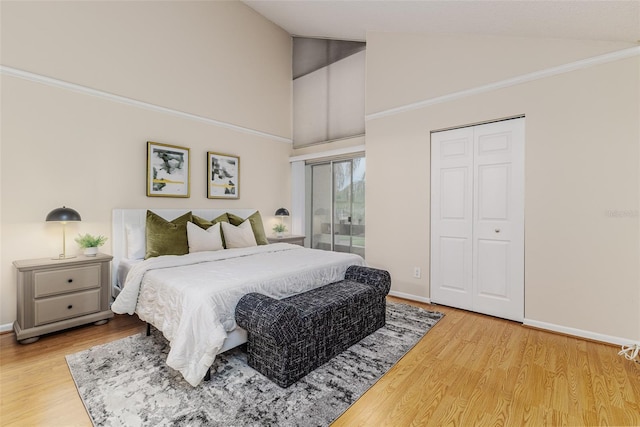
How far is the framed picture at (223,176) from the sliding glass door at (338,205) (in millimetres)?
1592

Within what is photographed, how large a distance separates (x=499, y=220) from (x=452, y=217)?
0.48 m

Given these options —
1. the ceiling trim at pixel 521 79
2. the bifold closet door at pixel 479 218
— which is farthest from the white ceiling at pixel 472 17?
the bifold closet door at pixel 479 218

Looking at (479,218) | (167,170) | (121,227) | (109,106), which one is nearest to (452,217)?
(479,218)

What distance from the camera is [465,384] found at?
1938 mm

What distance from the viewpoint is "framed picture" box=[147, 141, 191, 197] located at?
3611mm

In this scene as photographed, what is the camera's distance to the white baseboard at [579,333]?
2.47 metres

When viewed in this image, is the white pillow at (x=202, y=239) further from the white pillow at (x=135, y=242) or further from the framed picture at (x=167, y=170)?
the framed picture at (x=167, y=170)

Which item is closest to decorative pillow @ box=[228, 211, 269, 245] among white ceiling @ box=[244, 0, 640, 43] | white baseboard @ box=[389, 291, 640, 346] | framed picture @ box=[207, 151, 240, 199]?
framed picture @ box=[207, 151, 240, 199]

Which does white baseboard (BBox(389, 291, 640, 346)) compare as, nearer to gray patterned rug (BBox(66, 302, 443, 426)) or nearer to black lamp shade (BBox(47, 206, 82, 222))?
gray patterned rug (BBox(66, 302, 443, 426))

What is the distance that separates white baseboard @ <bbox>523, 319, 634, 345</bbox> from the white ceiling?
245cm

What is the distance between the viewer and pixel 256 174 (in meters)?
4.87

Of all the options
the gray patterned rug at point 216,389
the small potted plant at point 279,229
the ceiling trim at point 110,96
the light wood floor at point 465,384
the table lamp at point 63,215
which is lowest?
the light wood floor at point 465,384

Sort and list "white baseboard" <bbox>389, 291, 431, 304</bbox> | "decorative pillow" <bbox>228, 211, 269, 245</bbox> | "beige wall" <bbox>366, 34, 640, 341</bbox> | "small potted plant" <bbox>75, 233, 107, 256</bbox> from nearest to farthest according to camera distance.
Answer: "beige wall" <bbox>366, 34, 640, 341</bbox> < "small potted plant" <bbox>75, 233, 107, 256</bbox> < "white baseboard" <bbox>389, 291, 431, 304</bbox> < "decorative pillow" <bbox>228, 211, 269, 245</bbox>

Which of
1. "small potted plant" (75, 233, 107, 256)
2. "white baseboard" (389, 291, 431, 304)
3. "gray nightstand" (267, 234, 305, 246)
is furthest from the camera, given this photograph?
"gray nightstand" (267, 234, 305, 246)
